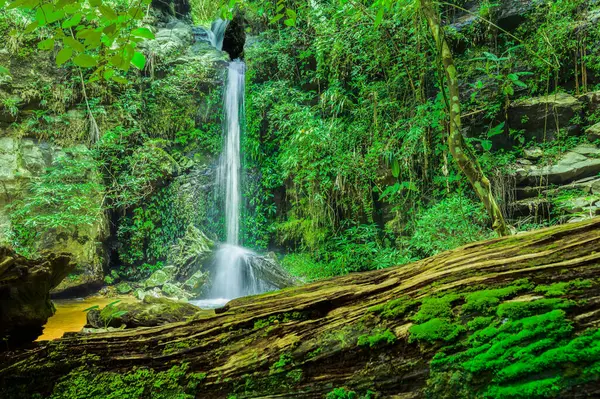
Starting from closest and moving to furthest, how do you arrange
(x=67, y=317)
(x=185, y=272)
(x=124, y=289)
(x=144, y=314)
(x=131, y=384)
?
(x=131, y=384), (x=144, y=314), (x=67, y=317), (x=124, y=289), (x=185, y=272)

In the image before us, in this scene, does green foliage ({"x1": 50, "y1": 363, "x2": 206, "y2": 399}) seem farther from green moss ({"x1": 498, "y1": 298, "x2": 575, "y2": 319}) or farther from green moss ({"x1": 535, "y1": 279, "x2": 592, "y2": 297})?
green moss ({"x1": 535, "y1": 279, "x2": 592, "y2": 297})

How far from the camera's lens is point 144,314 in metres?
2.79

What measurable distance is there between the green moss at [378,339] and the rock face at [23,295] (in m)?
2.02

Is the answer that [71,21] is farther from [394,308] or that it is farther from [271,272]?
[271,272]

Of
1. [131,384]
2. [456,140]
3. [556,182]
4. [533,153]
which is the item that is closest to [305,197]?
[533,153]

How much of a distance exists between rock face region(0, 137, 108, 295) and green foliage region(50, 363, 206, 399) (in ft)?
20.5

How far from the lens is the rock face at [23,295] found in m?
1.84

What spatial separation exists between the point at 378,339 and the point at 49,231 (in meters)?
8.06

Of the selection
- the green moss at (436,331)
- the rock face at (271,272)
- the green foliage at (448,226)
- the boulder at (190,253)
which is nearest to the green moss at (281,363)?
the green moss at (436,331)

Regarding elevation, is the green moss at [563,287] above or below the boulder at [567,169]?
below

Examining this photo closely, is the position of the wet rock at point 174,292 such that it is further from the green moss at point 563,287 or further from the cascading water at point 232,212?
the green moss at point 563,287

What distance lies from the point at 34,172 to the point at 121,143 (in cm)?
195

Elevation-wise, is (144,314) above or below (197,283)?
above

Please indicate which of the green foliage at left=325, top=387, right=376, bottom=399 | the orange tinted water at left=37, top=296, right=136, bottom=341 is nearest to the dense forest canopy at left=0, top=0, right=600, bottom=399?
the green foliage at left=325, top=387, right=376, bottom=399
